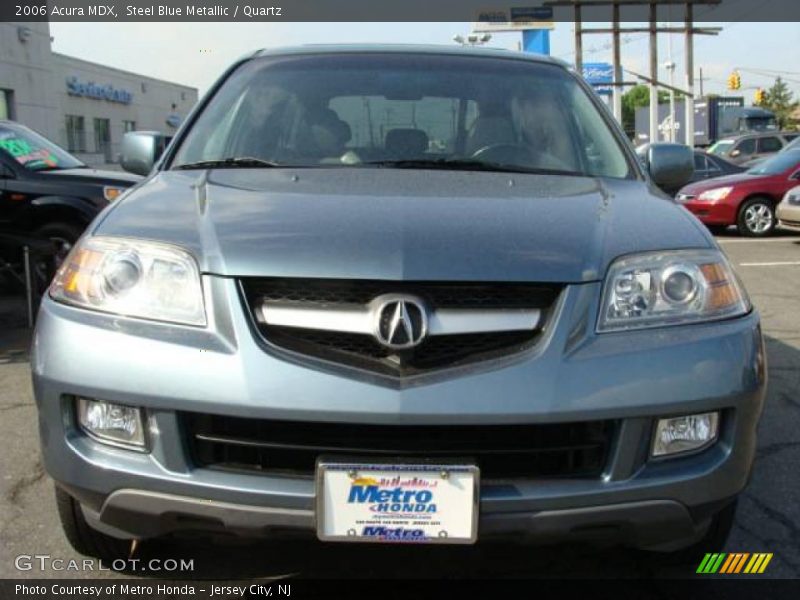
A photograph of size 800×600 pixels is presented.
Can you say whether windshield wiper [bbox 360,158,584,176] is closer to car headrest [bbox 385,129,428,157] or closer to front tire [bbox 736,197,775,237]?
car headrest [bbox 385,129,428,157]

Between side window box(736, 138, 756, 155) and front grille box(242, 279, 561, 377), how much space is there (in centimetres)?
2072

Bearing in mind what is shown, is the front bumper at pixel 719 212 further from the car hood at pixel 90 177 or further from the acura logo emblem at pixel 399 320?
the acura logo emblem at pixel 399 320

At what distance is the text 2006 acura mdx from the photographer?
2.02 m

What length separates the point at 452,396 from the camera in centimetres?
200

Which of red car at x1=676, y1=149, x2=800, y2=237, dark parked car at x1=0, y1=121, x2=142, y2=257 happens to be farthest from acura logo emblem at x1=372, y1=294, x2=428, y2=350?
red car at x1=676, y1=149, x2=800, y2=237

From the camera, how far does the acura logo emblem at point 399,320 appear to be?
205 cm

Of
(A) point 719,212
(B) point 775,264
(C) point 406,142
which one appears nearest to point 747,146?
(A) point 719,212

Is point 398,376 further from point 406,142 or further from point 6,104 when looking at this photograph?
point 6,104

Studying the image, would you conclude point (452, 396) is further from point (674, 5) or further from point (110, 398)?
point (674, 5)

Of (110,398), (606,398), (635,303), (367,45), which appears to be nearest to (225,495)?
(110,398)

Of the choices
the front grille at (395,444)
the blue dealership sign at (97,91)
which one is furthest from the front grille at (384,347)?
the blue dealership sign at (97,91)


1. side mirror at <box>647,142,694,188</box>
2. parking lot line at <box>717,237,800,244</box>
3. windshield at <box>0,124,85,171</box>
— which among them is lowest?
parking lot line at <box>717,237,800,244</box>

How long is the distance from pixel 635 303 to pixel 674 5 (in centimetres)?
3286

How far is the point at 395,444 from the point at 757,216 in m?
12.3
